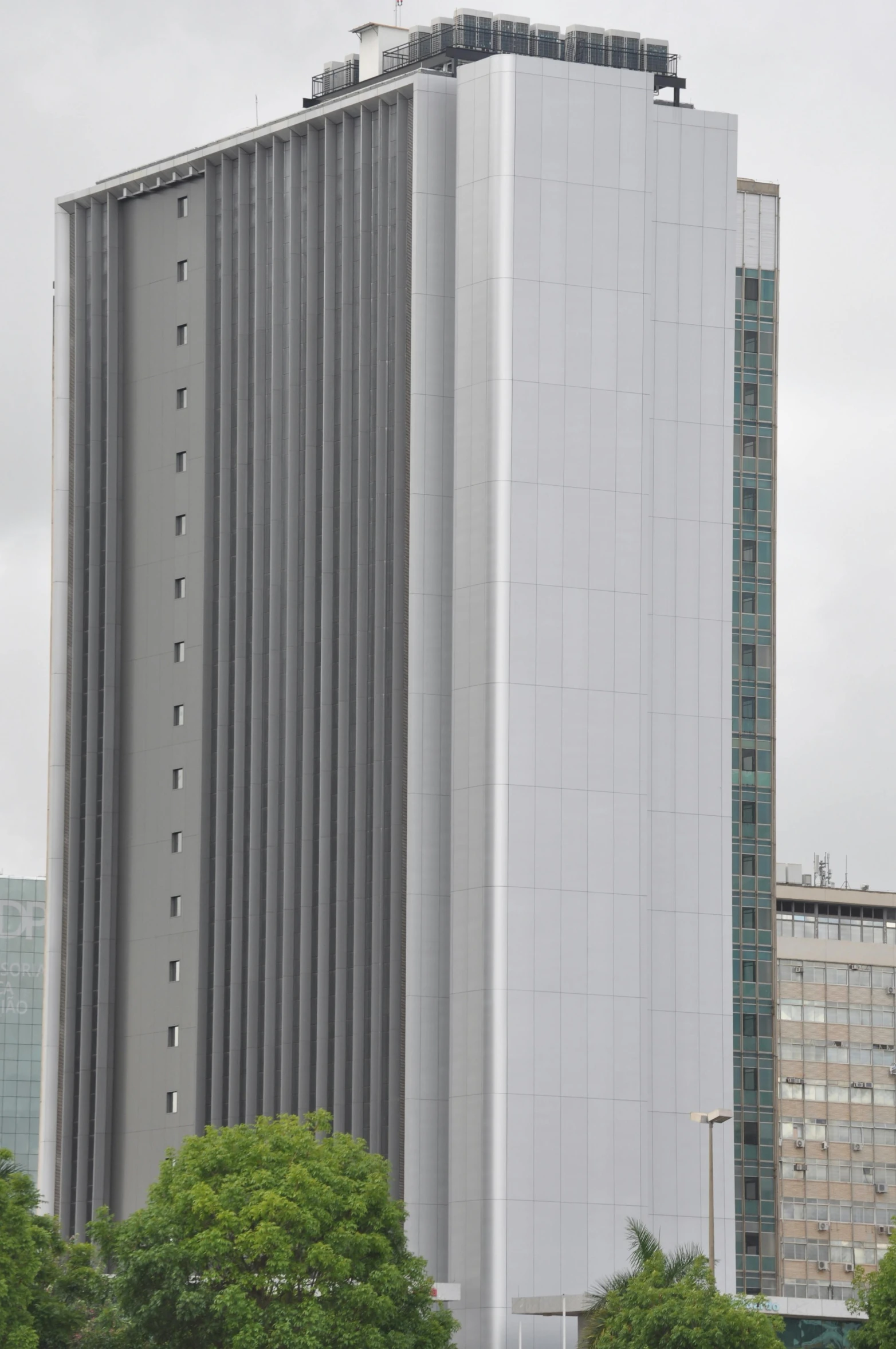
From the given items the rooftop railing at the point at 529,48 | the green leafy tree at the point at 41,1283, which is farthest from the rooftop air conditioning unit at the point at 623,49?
the green leafy tree at the point at 41,1283

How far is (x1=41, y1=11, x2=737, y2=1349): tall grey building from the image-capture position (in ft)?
344

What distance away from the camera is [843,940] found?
589 ft

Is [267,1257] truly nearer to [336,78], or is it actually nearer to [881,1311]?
[881,1311]

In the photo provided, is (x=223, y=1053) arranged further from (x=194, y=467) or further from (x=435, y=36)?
(x=435, y=36)

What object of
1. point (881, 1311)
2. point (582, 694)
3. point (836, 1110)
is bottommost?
point (881, 1311)

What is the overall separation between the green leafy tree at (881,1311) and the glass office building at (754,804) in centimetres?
6848

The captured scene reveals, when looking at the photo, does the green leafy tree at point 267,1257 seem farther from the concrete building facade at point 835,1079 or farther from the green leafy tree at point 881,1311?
the concrete building facade at point 835,1079

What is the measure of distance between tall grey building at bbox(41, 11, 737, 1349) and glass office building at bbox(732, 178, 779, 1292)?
42.3 meters

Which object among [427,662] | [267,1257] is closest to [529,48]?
[427,662]

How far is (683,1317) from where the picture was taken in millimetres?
80250

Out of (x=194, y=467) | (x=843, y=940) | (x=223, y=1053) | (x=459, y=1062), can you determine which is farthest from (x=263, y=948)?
(x=843, y=940)

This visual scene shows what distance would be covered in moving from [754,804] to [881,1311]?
244ft

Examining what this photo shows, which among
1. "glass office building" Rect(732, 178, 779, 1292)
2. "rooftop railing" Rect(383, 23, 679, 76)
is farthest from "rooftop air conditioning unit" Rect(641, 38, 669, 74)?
"glass office building" Rect(732, 178, 779, 1292)

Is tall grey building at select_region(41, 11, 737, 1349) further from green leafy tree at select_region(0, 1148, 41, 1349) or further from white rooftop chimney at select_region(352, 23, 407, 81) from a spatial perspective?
green leafy tree at select_region(0, 1148, 41, 1349)
